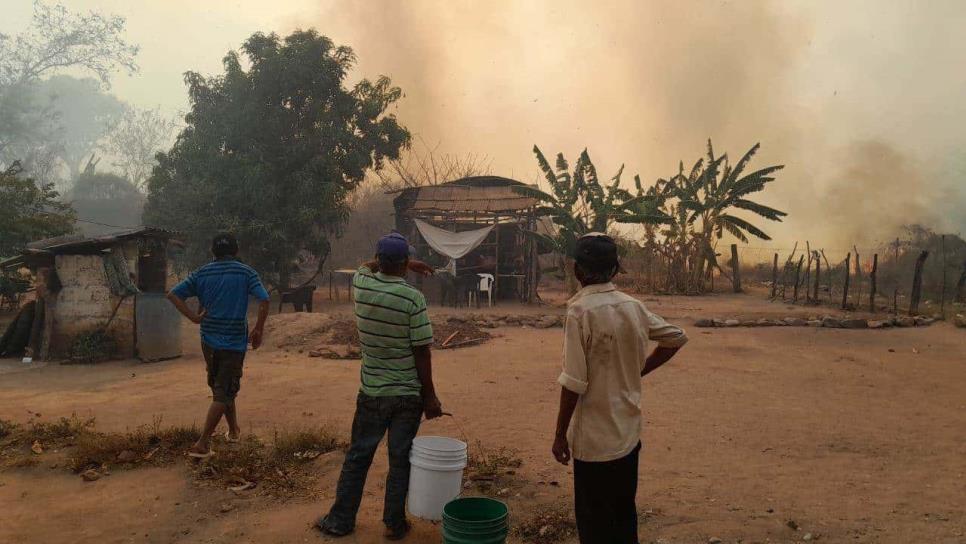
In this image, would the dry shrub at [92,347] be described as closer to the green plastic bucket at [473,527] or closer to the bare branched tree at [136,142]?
the green plastic bucket at [473,527]

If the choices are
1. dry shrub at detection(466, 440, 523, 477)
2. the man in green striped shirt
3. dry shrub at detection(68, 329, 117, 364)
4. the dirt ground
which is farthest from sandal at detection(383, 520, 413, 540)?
dry shrub at detection(68, 329, 117, 364)

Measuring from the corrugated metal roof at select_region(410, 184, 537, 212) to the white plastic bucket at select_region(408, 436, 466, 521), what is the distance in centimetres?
1513

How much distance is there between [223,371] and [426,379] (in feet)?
6.89

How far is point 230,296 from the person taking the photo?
461cm

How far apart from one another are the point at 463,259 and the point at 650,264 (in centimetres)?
748

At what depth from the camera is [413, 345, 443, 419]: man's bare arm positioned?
332 cm

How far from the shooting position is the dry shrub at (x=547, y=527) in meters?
3.50

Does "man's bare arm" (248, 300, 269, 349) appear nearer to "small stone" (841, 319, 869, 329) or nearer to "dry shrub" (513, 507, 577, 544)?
"dry shrub" (513, 507, 577, 544)

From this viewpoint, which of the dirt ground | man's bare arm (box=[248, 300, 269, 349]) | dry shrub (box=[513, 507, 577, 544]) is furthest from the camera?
man's bare arm (box=[248, 300, 269, 349])

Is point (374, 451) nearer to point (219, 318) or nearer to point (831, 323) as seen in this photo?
point (219, 318)

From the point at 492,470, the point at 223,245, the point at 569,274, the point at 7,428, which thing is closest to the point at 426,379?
the point at 492,470

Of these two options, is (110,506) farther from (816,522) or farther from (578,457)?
(816,522)

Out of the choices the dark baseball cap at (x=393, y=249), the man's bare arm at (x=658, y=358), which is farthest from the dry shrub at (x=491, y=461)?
the man's bare arm at (x=658, y=358)

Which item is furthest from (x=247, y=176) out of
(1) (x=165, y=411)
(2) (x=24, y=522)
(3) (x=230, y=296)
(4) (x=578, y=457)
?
(4) (x=578, y=457)
